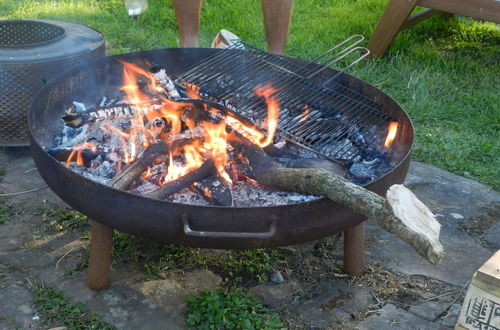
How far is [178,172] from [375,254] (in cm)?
108

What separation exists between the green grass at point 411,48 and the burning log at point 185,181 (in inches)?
71.8

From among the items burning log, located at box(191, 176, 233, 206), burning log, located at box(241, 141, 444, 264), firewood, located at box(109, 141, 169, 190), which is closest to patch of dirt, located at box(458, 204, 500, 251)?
burning log, located at box(241, 141, 444, 264)

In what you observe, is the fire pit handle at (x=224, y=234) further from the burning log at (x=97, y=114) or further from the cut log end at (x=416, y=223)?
the burning log at (x=97, y=114)

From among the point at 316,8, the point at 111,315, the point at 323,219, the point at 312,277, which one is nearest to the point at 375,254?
the point at 312,277

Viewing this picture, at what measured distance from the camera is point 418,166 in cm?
369

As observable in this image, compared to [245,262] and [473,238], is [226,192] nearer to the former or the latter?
[245,262]

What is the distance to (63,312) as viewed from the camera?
7.95 ft

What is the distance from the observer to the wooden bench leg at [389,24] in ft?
15.9

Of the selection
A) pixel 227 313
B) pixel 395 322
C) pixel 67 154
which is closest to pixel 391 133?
pixel 395 322

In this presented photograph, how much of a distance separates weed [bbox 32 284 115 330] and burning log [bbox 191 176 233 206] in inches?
24.7

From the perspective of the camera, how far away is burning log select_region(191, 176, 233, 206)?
7.70 ft

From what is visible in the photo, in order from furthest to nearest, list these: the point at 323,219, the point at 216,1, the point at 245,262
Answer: the point at 216,1
the point at 245,262
the point at 323,219

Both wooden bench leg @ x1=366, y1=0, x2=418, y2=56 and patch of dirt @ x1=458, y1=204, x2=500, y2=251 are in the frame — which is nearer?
patch of dirt @ x1=458, y1=204, x2=500, y2=251

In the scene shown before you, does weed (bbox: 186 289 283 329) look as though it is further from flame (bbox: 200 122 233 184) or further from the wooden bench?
the wooden bench
